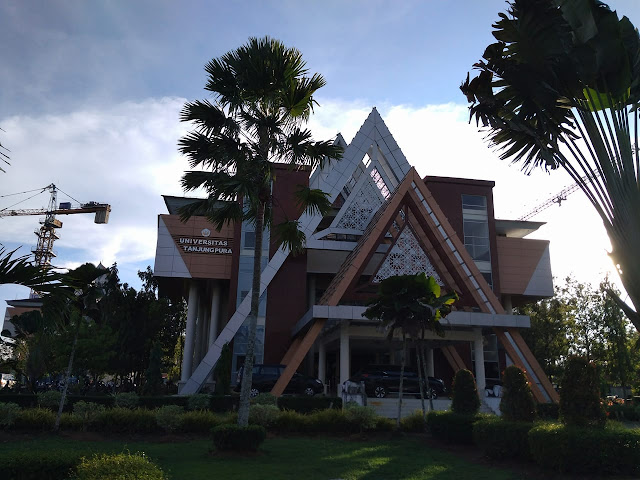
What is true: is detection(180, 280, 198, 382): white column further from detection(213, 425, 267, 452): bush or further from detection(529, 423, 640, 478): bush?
detection(529, 423, 640, 478): bush

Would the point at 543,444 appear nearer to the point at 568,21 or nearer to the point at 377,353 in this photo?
the point at 568,21

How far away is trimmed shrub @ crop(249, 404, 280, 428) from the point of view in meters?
16.2

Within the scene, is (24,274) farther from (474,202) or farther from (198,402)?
(474,202)

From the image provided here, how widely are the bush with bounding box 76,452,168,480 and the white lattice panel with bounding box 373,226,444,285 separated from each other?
1968cm

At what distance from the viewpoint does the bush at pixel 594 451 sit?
9.39 m

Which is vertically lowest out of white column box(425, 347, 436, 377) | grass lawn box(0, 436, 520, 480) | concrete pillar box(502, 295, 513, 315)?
grass lawn box(0, 436, 520, 480)

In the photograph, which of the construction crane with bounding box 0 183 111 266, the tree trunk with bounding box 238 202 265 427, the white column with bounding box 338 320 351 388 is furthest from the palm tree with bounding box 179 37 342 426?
the construction crane with bounding box 0 183 111 266

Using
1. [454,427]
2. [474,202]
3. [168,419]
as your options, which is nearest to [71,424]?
[168,419]

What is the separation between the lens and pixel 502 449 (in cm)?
1201

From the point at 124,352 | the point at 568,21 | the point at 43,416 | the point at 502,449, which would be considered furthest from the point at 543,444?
the point at 124,352

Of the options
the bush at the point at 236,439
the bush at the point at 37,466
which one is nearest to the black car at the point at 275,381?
the bush at the point at 236,439

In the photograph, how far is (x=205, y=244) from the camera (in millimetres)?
33906

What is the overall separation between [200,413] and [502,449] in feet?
31.2

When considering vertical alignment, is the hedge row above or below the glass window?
below
